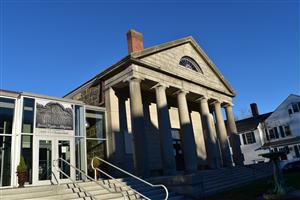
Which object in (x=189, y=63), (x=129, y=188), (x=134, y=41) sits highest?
(x=134, y=41)

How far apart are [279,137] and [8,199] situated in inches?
1406

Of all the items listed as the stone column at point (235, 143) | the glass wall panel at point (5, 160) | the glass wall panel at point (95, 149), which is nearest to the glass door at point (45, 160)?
the glass wall panel at point (5, 160)

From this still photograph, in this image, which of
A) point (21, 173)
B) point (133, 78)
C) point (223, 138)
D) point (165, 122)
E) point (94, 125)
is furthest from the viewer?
point (223, 138)

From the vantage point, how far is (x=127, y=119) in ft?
60.4

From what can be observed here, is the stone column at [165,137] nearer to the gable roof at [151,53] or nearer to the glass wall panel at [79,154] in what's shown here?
the gable roof at [151,53]

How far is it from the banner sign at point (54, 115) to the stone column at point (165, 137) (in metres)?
5.45

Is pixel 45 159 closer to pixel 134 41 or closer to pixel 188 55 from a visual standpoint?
pixel 134 41

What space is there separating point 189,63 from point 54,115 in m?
12.5

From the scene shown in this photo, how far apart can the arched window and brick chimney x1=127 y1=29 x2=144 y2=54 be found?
13.7 ft

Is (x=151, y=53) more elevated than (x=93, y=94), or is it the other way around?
(x=151, y=53)

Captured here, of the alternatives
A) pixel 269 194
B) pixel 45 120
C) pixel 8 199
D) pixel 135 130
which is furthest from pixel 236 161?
pixel 8 199

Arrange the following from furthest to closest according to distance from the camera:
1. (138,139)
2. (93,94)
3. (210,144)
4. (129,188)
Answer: (210,144), (93,94), (138,139), (129,188)

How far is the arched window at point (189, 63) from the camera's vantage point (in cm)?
2201

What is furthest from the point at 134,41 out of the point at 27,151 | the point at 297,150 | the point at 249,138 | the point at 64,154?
the point at 249,138
